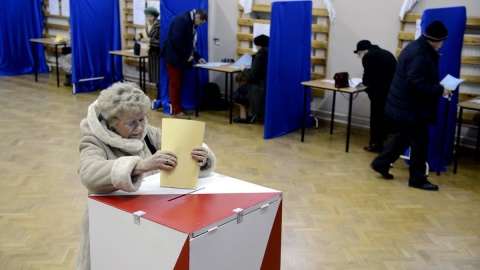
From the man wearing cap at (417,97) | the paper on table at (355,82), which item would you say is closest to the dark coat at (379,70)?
the paper on table at (355,82)

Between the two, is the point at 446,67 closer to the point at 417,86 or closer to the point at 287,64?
the point at 417,86

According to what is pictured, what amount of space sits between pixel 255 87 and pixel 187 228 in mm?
5087

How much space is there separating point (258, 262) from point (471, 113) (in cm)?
452

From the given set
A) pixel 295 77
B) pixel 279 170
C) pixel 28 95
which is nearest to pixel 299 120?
pixel 295 77

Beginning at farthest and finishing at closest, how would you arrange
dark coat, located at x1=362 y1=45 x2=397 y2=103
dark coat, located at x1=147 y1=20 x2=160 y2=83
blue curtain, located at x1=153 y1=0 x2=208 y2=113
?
dark coat, located at x1=147 y1=20 x2=160 y2=83
blue curtain, located at x1=153 y1=0 x2=208 y2=113
dark coat, located at x1=362 y1=45 x2=397 y2=103

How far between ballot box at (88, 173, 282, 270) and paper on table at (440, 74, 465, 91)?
3.10 metres

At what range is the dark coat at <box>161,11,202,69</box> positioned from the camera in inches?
278

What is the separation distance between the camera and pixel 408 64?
181 inches

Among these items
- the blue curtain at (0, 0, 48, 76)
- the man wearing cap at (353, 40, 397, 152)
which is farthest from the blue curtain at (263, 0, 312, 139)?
the blue curtain at (0, 0, 48, 76)

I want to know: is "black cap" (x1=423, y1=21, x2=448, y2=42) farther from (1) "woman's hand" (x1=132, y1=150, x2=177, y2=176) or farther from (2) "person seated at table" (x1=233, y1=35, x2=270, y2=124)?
(1) "woman's hand" (x1=132, y1=150, x2=177, y2=176)

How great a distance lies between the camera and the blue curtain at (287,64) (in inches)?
245

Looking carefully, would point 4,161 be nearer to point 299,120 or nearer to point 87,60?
point 299,120

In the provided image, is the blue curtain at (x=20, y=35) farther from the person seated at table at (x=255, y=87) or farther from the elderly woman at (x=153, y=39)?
the person seated at table at (x=255, y=87)

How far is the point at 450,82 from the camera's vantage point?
4.76m
